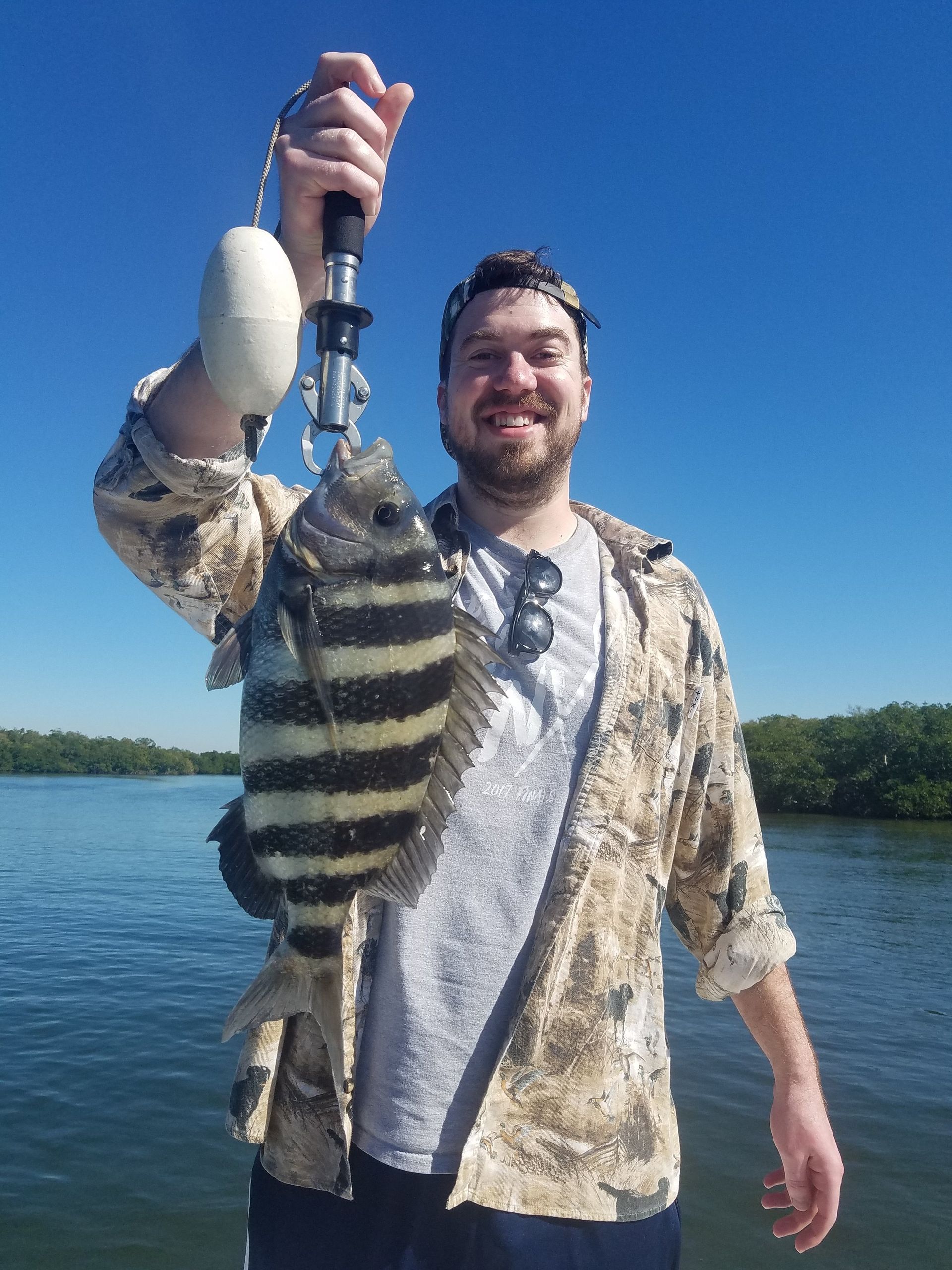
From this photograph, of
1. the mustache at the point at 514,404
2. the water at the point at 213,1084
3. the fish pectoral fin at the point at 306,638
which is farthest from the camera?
the water at the point at 213,1084

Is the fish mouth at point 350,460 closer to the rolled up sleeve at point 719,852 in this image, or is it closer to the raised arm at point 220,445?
the raised arm at point 220,445

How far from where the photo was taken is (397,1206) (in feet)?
7.19

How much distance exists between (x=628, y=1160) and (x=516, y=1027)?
0.52 metres

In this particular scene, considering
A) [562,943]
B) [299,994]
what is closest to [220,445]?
[299,994]

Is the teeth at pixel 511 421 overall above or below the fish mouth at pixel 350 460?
above

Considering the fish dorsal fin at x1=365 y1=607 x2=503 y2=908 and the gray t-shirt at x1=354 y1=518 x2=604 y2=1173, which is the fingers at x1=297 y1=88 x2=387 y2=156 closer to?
the fish dorsal fin at x1=365 y1=607 x2=503 y2=908

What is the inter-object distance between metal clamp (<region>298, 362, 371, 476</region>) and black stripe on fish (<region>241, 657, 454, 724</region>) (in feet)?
1.74

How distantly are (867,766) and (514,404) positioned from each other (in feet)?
Answer: 229

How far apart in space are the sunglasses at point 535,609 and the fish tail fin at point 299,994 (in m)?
1.12

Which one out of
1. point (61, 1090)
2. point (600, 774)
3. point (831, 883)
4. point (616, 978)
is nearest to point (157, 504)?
point (600, 774)

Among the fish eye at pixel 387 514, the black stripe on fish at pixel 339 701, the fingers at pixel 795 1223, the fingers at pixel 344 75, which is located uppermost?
the fingers at pixel 344 75

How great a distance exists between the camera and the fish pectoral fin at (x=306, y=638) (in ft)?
5.94

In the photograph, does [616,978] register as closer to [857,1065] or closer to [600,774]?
[600,774]

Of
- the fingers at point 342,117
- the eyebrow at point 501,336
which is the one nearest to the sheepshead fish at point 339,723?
the fingers at point 342,117
